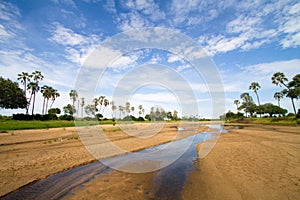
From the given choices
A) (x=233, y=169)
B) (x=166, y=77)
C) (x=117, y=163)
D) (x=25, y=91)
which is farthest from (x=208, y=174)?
(x=25, y=91)

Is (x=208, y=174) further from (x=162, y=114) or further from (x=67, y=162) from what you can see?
(x=162, y=114)

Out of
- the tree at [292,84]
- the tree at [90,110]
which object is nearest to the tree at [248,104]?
the tree at [292,84]

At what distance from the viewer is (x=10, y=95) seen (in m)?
55.7

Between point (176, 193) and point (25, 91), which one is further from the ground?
point (25, 91)

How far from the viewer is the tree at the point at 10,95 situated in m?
54.5

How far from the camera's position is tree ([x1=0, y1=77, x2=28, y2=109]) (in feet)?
179

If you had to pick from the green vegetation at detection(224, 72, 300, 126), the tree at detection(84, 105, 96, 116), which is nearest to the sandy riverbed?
the green vegetation at detection(224, 72, 300, 126)

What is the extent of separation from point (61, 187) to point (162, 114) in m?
131

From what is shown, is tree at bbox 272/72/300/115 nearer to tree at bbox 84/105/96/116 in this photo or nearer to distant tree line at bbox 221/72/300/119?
distant tree line at bbox 221/72/300/119

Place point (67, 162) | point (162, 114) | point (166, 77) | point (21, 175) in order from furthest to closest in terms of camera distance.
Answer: point (162, 114) < point (166, 77) < point (67, 162) < point (21, 175)

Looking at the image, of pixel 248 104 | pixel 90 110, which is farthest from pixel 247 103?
pixel 90 110

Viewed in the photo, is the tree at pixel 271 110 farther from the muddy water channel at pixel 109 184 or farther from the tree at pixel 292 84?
the muddy water channel at pixel 109 184

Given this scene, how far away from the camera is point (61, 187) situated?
673 centimetres

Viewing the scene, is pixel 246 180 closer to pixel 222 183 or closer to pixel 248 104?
pixel 222 183
